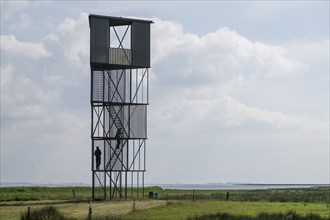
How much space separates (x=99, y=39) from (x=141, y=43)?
3.46m

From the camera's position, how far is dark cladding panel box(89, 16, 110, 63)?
164 feet

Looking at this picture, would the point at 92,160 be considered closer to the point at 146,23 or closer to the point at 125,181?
the point at 125,181

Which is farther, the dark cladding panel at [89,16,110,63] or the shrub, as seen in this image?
the dark cladding panel at [89,16,110,63]

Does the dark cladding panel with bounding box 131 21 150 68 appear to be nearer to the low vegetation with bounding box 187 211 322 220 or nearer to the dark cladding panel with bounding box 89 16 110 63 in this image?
the dark cladding panel with bounding box 89 16 110 63

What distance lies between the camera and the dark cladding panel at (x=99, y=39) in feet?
164

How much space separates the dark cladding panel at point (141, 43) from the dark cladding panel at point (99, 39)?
7.26 ft

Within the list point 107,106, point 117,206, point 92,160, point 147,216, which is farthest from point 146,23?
point 147,216

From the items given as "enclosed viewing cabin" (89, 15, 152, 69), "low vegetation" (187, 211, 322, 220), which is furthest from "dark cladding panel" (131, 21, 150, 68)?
"low vegetation" (187, 211, 322, 220)

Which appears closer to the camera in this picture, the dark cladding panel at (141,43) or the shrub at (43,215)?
the shrub at (43,215)

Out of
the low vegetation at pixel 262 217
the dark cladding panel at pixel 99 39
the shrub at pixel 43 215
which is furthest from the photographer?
the dark cladding panel at pixel 99 39

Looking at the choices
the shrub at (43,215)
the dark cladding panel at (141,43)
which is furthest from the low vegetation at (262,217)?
the dark cladding panel at (141,43)

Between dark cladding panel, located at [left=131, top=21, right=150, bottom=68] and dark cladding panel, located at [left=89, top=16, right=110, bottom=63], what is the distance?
7.26 feet

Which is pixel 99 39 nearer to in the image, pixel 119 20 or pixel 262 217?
pixel 119 20

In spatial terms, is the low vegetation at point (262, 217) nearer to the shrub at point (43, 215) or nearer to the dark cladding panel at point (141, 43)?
the shrub at point (43, 215)
